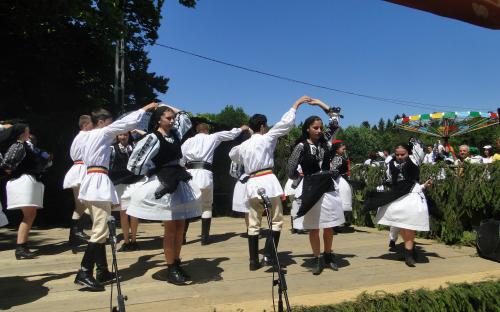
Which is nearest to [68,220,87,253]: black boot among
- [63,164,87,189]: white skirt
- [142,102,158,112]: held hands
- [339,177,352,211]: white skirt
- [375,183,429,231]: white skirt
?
[63,164,87,189]: white skirt

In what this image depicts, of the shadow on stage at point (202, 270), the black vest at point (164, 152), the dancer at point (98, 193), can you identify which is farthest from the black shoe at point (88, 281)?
the black vest at point (164, 152)

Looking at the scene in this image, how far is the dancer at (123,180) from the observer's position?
667 cm

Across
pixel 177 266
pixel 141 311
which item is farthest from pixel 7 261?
pixel 141 311

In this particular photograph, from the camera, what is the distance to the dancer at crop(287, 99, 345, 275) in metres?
5.41

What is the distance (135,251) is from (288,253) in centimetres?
235

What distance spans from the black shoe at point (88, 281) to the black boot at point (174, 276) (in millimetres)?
718

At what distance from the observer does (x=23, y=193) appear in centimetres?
612

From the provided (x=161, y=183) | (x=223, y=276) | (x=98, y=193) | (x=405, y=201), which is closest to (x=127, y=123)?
(x=161, y=183)

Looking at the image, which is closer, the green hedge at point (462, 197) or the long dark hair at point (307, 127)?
the long dark hair at point (307, 127)

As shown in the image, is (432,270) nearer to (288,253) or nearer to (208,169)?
(288,253)

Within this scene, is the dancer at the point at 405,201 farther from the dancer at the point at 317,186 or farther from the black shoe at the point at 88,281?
the black shoe at the point at 88,281

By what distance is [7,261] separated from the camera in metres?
6.05

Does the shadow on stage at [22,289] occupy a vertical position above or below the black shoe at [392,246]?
below

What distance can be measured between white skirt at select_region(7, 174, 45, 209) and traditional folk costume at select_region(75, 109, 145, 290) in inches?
69.6
